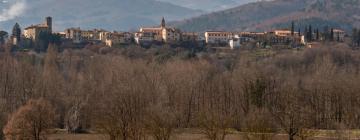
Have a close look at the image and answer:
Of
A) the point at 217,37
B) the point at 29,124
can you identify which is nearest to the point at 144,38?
the point at 217,37

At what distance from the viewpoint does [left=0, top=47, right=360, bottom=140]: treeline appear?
36125 millimetres

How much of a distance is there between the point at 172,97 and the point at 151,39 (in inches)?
1997

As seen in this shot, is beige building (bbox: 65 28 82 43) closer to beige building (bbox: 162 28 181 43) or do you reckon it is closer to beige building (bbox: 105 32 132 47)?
beige building (bbox: 105 32 132 47)

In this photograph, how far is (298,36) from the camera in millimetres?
105750

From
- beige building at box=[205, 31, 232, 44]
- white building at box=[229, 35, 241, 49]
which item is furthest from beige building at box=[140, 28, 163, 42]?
white building at box=[229, 35, 241, 49]

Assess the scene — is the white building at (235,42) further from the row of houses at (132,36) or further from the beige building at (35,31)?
the beige building at (35,31)

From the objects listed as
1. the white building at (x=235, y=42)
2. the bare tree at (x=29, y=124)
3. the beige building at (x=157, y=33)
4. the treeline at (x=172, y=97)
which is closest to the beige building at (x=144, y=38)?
the beige building at (x=157, y=33)

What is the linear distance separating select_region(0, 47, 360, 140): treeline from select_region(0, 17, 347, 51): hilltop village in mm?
16697

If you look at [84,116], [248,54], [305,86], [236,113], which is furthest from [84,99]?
[248,54]

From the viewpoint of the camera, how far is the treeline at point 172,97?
36125mm

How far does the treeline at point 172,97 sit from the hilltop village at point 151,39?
54.8 feet

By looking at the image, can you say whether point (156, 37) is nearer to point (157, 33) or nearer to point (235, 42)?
point (157, 33)

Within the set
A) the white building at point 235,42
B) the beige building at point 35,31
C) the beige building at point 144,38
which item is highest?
the beige building at point 35,31

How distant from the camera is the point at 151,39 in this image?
10312 cm
